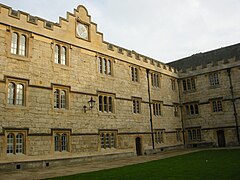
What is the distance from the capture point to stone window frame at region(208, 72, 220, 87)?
26.6m

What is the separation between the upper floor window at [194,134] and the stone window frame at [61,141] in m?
16.1

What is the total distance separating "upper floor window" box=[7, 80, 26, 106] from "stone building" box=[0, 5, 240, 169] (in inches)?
2.2

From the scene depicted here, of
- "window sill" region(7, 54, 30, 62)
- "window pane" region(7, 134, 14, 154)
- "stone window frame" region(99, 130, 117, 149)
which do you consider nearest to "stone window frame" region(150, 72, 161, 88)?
"stone window frame" region(99, 130, 117, 149)

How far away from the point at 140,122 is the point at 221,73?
427 inches

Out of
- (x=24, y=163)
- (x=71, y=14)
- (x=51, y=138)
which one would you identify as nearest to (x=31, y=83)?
(x=51, y=138)

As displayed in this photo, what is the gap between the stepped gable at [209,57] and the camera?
28.0 m

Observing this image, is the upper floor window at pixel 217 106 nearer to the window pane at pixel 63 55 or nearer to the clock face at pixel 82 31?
the clock face at pixel 82 31

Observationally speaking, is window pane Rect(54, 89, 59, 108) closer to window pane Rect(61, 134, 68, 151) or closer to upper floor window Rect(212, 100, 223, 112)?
window pane Rect(61, 134, 68, 151)

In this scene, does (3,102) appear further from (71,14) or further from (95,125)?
(71,14)

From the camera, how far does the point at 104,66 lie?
20.0 meters

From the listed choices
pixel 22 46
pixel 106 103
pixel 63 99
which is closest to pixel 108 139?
pixel 106 103

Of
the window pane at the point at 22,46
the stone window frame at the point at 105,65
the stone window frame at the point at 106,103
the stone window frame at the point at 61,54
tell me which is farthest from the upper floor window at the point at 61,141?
the stone window frame at the point at 105,65

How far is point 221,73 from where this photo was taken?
1037 inches

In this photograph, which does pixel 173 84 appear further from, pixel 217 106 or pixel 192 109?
pixel 217 106
